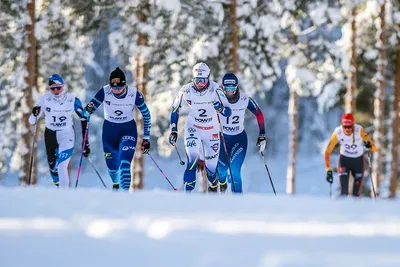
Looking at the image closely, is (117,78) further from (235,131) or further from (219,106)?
(235,131)

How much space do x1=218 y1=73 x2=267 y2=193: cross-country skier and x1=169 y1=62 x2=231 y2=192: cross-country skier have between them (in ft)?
1.40

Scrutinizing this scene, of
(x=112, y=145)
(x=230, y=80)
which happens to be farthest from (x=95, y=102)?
(x=230, y=80)

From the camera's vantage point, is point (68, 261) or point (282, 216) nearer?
point (68, 261)

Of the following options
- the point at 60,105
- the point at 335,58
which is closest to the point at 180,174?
the point at 335,58

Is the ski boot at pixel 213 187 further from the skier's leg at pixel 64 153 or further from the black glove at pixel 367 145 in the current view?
the black glove at pixel 367 145

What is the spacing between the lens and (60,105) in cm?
1150

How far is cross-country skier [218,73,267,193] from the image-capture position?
11.1 metres

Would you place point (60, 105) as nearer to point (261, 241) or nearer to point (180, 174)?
point (261, 241)

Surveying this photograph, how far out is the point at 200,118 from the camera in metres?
10.8

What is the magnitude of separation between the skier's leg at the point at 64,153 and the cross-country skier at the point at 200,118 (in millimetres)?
1870

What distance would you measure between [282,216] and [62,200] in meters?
1.92

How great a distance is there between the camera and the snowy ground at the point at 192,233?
4168mm

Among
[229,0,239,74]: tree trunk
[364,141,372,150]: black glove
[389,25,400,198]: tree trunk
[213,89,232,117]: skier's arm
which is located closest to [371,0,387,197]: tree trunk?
[389,25,400,198]: tree trunk

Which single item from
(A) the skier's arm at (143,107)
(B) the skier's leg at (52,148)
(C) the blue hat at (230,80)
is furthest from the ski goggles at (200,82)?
(B) the skier's leg at (52,148)
